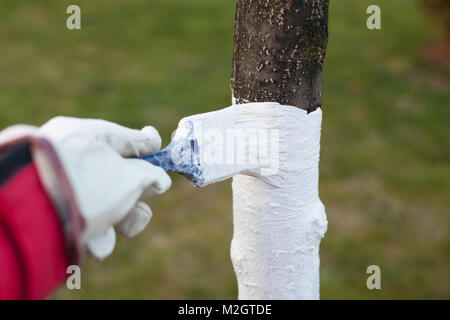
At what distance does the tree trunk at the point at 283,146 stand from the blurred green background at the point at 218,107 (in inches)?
69.3

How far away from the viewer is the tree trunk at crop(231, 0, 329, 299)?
1.33 m

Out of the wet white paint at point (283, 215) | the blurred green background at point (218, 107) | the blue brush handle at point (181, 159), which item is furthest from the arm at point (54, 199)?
the blurred green background at point (218, 107)

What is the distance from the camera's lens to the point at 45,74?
5711 mm

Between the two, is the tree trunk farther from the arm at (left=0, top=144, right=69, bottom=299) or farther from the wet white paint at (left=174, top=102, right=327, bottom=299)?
the arm at (left=0, top=144, right=69, bottom=299)

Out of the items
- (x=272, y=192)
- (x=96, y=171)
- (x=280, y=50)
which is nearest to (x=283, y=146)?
(x=272, y=192)

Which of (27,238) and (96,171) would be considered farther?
(96,171)

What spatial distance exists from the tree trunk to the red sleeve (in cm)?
64

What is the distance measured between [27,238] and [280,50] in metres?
0.76

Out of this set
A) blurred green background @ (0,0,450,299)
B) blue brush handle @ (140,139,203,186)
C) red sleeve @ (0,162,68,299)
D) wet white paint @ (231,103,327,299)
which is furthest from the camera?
blurred green background @ (0,0,450,299)

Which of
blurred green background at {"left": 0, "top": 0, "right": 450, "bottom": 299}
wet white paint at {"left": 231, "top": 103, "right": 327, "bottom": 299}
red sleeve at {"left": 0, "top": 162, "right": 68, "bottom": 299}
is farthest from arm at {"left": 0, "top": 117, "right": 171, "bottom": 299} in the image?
blurred green background at {"left": 0, "top": 0, "right": 450, "bottom": 299}

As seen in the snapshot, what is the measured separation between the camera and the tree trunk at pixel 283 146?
1.33 metres

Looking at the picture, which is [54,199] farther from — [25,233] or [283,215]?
[283,215]

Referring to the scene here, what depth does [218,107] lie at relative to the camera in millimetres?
5020
